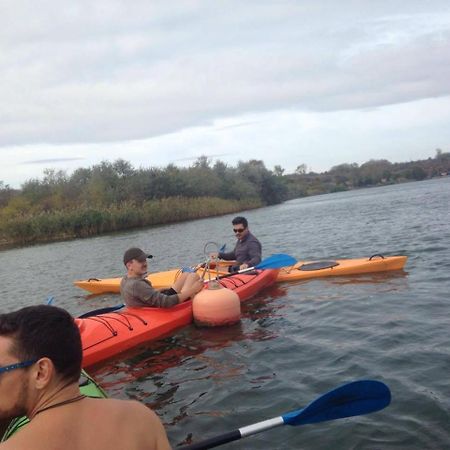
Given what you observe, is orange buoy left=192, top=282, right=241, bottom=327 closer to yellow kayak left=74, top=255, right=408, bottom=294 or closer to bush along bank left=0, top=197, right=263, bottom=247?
yellow kayak left=74, top=255, right=408, bottom=294

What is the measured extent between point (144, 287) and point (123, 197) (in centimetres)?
3261

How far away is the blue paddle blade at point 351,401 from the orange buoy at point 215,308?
3.49 m

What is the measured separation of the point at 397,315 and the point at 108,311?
378cm

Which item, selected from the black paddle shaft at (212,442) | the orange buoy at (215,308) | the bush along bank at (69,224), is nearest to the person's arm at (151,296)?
the orange buoy at (215,308)

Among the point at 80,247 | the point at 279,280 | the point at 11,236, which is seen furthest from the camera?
the point at 11,236

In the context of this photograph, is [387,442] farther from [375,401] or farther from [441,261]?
[441,261]

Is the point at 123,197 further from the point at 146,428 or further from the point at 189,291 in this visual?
the point at 146,428

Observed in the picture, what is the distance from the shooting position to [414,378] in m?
4.34

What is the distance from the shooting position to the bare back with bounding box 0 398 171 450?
153 centimetres

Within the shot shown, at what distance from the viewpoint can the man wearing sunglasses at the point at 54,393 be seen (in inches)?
63.1

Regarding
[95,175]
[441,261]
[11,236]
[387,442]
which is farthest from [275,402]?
[95,175]

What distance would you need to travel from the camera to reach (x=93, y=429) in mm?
1602

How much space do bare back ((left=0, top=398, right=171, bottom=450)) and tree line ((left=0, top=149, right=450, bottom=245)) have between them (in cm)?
2781

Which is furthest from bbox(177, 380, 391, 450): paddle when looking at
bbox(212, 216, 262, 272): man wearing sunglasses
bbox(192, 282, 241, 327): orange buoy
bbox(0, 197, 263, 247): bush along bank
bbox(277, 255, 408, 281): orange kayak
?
bbox(0, 197, 263, 247): bush along bank
